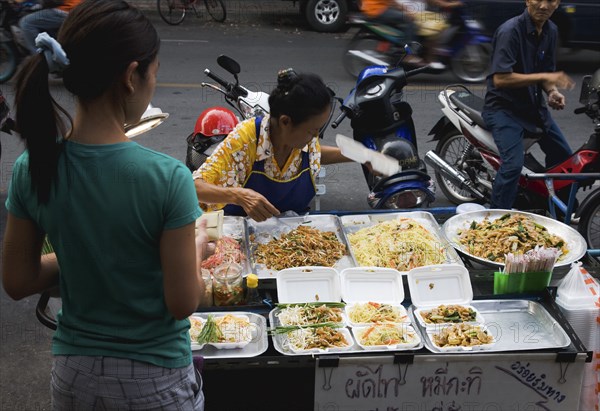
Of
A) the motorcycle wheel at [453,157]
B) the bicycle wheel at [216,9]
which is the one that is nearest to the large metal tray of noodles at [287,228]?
the motorcycle wheel at [453,157]

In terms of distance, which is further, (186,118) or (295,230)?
(186,118)

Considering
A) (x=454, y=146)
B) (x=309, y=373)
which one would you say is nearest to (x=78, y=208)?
(x=309, y=373)

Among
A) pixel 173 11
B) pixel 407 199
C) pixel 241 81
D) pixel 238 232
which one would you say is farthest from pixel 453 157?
pixel 173 11

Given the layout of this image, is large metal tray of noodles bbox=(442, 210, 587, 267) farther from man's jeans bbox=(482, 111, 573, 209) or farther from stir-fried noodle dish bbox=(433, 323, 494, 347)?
man's jeans bbox=(482, 111, 573, 209)

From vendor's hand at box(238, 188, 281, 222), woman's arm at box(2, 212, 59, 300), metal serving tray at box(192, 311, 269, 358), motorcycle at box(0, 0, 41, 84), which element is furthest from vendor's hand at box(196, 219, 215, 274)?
motorcycle at box(0, 0, 41, 84)

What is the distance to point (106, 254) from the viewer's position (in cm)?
156

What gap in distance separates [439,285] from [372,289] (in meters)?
0.30

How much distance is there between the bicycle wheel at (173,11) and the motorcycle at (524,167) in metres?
7.79

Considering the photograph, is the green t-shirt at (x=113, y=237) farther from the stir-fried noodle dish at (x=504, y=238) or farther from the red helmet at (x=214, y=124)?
the red helmet at (x=214, y=124)

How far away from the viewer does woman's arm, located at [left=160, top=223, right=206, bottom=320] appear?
151 cm

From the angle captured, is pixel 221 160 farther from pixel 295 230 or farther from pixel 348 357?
pixel 348 357

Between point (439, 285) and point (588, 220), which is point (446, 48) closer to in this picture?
point (588, 220)

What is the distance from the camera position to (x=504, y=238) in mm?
3379

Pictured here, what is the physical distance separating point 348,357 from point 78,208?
142 centimetres
